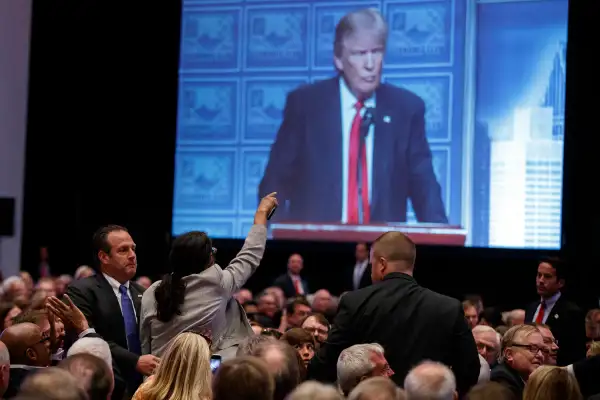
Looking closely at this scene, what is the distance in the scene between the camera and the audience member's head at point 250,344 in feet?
11.5

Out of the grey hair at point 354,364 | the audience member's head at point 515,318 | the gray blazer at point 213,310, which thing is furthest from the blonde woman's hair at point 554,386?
the audience member's head at point 515,318

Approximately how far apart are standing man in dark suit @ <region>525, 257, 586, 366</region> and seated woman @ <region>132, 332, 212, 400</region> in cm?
338

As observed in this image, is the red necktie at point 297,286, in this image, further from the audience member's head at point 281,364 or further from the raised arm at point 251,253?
the audience member's head at point 281,364

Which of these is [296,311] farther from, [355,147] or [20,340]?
[355,147]

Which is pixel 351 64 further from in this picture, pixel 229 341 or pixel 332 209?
pixel 229 341

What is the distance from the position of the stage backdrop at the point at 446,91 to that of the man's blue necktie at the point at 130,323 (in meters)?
6.74

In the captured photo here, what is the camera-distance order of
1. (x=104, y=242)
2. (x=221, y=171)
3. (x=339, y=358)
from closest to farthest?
(x=339, y=358) < (x=104, y=242) < (x=221, y=171)

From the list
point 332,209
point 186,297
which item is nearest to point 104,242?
point 186,297

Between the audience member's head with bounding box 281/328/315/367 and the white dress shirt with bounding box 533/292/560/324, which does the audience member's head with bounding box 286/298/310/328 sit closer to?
the white dress shirt with bounding box 533/292/560/324

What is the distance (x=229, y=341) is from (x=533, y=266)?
7.37 m

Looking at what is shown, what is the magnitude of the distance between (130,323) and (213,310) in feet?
1.77

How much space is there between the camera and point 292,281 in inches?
416

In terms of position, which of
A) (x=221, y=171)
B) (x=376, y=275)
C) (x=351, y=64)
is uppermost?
(x=351, y=64)

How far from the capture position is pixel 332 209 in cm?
1095
